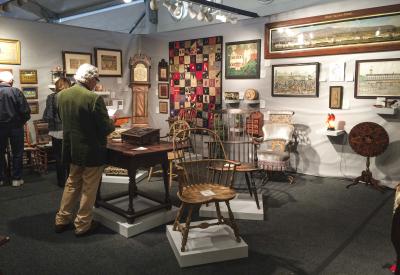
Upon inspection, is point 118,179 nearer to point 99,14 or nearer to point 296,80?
point 296,80

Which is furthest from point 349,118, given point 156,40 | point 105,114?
point 156,40

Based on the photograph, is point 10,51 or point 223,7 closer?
point 223,7

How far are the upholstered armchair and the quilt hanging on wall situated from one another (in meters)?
1.42

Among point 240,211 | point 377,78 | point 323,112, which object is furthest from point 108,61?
point 377,78

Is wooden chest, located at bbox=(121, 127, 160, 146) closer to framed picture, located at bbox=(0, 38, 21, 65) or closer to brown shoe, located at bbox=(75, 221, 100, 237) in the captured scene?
brown shoe, located at bbox=(75, 221, 100, 237)

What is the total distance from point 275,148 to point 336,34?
6.27 feet

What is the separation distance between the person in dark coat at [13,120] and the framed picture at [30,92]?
113cm

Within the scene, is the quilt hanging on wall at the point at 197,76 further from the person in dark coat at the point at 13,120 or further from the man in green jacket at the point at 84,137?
the man in green jacket at the point at 84,137

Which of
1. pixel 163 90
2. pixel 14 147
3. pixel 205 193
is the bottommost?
pixel 205 193

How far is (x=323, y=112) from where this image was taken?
219 inches

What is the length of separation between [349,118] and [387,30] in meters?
1.29

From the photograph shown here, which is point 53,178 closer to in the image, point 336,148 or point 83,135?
point 83,135

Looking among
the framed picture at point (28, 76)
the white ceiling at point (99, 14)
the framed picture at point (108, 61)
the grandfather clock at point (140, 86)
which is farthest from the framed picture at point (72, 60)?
the white ceiling at point (99, 14)

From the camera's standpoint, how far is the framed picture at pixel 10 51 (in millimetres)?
5754
